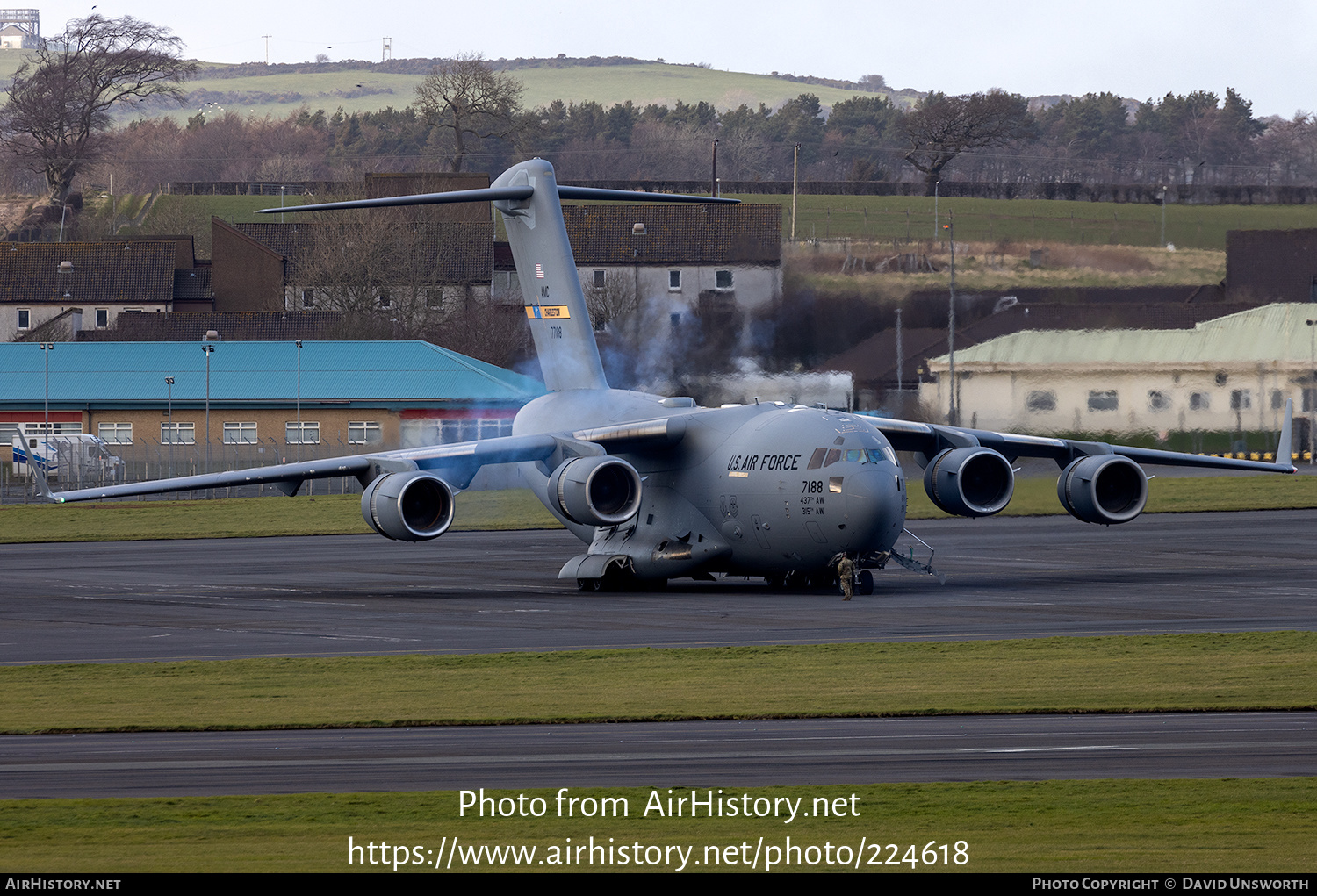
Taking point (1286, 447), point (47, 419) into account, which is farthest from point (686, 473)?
point (47, 419)

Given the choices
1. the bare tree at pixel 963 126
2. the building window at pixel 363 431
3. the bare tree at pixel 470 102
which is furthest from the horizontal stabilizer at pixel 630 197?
the bare tree at pixel 470 102

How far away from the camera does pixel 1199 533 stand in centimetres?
4478

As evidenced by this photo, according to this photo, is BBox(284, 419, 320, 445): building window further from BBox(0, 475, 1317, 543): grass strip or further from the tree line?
the tree line

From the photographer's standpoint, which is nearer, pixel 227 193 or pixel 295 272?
pixel 295 272

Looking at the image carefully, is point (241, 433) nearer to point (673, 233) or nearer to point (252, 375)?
point (252, 375)

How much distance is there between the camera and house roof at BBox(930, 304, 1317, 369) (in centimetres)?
4519

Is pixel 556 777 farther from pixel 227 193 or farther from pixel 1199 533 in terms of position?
pixel 227 193

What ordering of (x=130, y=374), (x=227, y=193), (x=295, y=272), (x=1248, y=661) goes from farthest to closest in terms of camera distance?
1. (x=227, y=193)
2. (x=295, y=272)
3. (x=130, y=374)
4. (x=1248, y=661)

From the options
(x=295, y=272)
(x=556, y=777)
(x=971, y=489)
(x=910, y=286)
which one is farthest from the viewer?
(x=295, y=272)

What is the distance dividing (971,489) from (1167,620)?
7470mm

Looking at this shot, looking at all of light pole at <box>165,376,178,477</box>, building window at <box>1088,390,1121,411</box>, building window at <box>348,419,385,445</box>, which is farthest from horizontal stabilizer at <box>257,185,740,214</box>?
building window at <box>348,419,385,445</box>

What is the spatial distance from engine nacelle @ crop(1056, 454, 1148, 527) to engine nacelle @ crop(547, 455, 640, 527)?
9.45 meters

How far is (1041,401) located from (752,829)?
3479 centimetres
